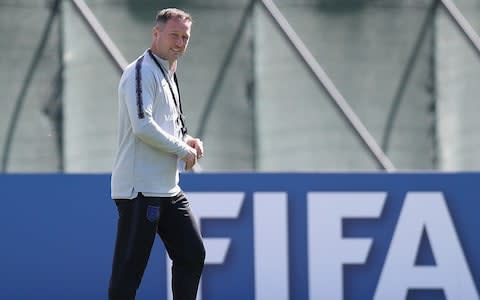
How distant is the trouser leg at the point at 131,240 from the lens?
4637 mm

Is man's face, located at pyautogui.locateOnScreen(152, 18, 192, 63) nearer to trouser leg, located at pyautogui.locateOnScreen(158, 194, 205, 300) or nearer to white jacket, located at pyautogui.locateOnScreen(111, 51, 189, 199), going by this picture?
white jacket, located at pyautogui.locateOnScreen(111, 51, 189, 199)

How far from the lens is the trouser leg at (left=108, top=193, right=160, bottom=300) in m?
4.64

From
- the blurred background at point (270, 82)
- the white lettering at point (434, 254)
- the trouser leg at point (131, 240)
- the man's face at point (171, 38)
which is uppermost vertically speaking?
the blurred background at point (270, 82)

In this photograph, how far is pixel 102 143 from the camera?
8078 millimetres

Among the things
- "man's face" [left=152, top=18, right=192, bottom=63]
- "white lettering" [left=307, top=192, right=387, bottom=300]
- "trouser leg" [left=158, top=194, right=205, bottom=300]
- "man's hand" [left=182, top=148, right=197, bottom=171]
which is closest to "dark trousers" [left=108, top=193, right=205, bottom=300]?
"trouser leg" [left=158, top=194, right=205, bottom=300]

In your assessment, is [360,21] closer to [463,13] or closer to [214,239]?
[463,13]

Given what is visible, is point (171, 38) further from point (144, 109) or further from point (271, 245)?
point (271, 245)

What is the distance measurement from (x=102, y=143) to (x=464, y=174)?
2601 mm

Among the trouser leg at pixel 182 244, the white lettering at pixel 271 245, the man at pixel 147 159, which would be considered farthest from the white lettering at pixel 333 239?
the man at pixel 147 159

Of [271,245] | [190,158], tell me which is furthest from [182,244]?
[271,245]

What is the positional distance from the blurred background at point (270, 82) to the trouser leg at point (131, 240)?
11.2 feet

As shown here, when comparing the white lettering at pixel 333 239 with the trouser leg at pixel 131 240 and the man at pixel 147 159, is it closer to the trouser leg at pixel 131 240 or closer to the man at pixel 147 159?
the man at pixel 147 159

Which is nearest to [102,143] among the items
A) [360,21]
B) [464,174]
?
[360,21]

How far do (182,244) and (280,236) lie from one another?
205 centimetres
